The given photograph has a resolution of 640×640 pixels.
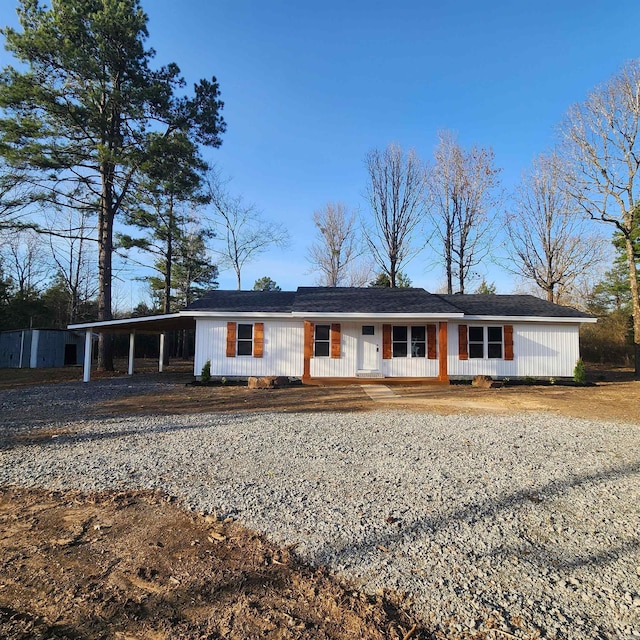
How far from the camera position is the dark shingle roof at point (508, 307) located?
1414 centimetres

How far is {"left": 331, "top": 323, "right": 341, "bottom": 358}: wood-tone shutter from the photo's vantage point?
13.8m

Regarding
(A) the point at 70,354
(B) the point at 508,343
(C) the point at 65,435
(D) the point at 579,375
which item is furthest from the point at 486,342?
(A) the point at 70,354

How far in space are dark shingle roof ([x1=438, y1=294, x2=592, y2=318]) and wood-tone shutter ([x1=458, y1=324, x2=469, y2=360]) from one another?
599 mm

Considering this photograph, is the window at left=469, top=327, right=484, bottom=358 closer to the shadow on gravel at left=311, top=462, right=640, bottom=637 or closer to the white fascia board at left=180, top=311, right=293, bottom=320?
the white fascia board at left=180, top=311, right=293, bottom=320

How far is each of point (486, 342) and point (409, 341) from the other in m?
2.85

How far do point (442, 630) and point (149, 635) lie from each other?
1429 mm

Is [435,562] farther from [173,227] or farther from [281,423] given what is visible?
[173,227]

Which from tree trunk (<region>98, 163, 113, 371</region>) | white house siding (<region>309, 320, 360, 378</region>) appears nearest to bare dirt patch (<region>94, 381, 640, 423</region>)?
white house siding (<region>309, 320, 360, 378</region>)

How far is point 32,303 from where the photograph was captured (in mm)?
25766

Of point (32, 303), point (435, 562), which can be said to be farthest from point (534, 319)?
point (32, 303)

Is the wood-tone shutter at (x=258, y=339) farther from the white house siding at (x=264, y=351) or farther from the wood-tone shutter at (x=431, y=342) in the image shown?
the wood-tone shutter at (x=431, y=342)

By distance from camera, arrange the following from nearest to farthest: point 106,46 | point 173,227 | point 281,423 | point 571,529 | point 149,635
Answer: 1. point 149,635
2. point 571,529
3. point 281,423
4. point 106,46
5. point 173,227

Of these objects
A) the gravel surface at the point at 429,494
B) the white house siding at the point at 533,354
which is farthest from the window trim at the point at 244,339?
the white house siding at the point at 533,354

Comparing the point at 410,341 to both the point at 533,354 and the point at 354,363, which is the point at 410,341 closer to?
the point at 354,363
